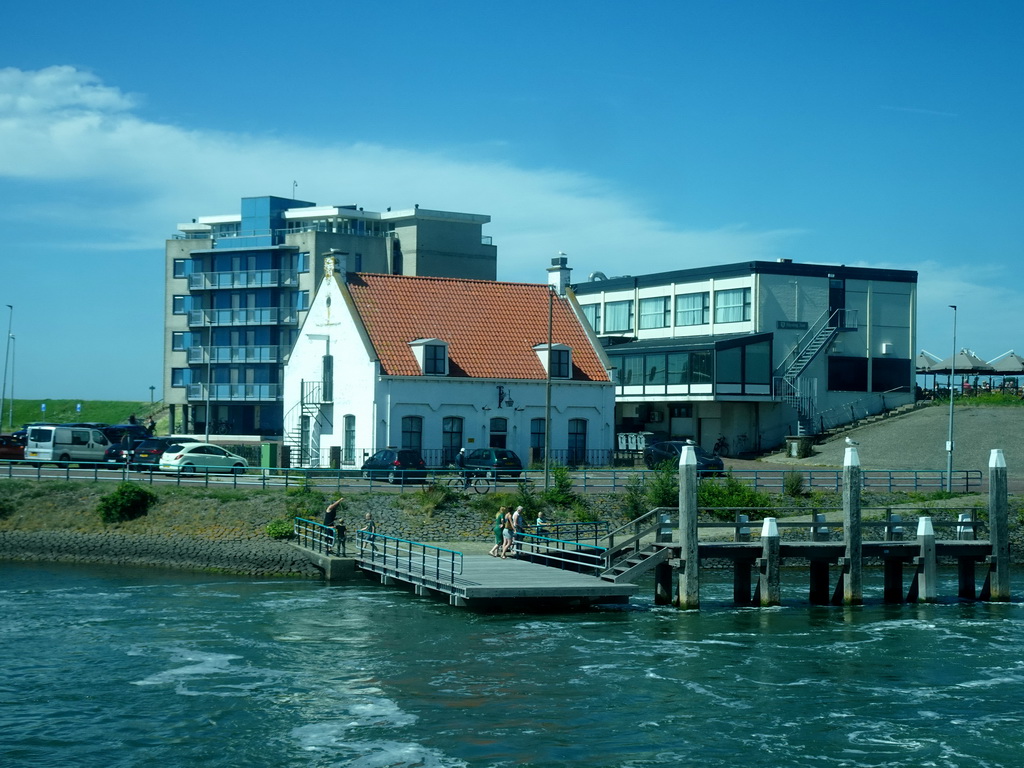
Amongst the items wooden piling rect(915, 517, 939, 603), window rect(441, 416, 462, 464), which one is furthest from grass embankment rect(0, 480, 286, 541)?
wooden piling rect(915, 517, 939, 603)

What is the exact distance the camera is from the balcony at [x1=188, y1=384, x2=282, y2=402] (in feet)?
270

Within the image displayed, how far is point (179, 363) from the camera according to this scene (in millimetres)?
90438

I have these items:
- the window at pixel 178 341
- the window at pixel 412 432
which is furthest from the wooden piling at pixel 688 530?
the window at pixel 178 341

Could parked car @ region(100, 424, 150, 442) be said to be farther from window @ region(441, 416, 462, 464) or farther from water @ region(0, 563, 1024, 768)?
water @ region(0, 563, 1024, 768)

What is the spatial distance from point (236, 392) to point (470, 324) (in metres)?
31.5

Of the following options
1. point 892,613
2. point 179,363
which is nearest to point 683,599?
point 892,613

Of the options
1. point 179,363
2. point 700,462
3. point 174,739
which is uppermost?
point 179,363

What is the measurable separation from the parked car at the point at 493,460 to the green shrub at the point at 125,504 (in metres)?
12.7

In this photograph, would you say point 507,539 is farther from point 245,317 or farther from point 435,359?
point 245,317

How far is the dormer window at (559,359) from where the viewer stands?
2203 inches

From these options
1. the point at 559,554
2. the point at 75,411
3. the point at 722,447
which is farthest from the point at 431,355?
the point at 75,411

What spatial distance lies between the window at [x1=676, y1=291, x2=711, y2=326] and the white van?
36025mm

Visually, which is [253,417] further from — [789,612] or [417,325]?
[789,612]

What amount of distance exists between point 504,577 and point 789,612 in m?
7.48
